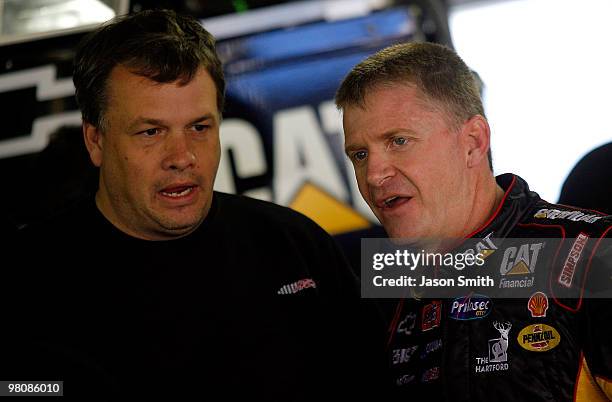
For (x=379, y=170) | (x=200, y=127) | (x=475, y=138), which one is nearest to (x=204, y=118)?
(x=200, y=127)

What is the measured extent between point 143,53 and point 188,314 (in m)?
0.58

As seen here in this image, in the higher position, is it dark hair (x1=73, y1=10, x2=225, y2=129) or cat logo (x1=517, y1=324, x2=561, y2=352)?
dark hair (x1=73, y1=10, x2=225, y2=129)

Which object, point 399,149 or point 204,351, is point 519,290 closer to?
point 399,149

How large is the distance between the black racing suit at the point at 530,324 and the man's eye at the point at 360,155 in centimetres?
28

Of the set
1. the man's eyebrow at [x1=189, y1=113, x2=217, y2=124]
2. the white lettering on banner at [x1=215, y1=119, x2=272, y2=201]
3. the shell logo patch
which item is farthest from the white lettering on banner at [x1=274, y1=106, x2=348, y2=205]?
the shell logo patch

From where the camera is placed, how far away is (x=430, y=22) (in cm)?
276

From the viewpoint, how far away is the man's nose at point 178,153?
4.92ft

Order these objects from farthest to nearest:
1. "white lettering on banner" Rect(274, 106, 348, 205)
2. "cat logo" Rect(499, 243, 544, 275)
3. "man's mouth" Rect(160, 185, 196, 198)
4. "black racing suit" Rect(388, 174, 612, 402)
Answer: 1. "white lettering on banner" Rect(274, 106, 348, 205)
2. "man's mouth" Rect(160, 185, 196, 198)
3. "cat logo" Rect(499, 243, 544, 275)
4. "black racing suit" Rect(388, 174, 612, 402)

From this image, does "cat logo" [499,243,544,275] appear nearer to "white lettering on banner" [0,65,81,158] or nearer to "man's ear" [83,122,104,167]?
"man's ear" [83,122,104,167]

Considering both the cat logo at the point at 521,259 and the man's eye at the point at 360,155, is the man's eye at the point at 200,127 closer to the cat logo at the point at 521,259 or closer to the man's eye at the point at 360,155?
the man's eye at the point at 360,155

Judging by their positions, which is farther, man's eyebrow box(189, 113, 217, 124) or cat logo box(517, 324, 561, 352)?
man's eyebrow box(189, 113, 217, 124)

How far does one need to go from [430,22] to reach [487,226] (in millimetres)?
1574

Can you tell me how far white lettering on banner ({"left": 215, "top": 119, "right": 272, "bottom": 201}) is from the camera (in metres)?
2.79

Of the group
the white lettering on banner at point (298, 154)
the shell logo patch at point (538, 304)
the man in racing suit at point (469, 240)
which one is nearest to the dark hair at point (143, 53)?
the man in racing suit at point (469, 240)
